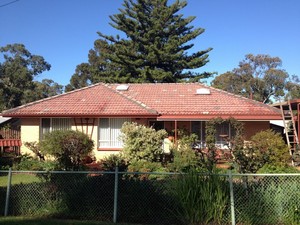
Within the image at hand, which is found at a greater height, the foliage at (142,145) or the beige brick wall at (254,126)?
the beige brick wall at (254,126)

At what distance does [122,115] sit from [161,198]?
10786mm

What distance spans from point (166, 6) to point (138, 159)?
983 inches

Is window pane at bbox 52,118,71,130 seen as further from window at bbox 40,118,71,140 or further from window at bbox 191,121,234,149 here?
window at bbox 191,121,234,149

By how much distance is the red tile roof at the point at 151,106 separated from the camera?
18188 millimetres

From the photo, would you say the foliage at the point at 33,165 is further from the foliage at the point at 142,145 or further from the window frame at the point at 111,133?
the window frame at the point at 111,133

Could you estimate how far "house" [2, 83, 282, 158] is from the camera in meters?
18.2

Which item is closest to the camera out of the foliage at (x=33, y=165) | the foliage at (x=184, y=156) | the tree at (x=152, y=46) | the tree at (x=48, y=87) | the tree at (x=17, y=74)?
the foliage at (x=184, y=156)

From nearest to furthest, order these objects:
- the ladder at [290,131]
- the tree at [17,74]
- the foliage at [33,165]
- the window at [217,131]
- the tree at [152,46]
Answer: the foliage at [33,165], the ladder at [290,131], the window at [217,131], the tree at [152,46], the tree at [17,74]

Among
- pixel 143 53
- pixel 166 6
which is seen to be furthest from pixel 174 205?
pixel 166 6

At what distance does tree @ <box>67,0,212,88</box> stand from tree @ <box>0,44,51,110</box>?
69.8 feet

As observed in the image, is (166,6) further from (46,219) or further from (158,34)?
(46,219)

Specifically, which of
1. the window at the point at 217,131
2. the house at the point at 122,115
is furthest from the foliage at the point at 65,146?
the window at the point at 217,131

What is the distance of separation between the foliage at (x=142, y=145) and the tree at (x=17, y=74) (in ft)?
122

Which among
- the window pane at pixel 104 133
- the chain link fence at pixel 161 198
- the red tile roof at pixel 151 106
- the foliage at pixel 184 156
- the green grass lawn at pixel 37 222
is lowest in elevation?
the green grass lawn at pixel 37 222
